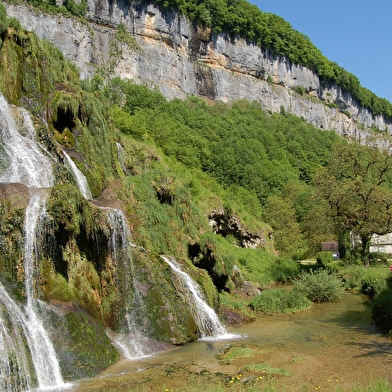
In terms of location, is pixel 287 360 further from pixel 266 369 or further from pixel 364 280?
pixel 364 280

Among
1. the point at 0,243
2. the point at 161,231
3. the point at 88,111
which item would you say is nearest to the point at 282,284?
the point at 161,231

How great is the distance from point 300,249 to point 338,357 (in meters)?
39.9

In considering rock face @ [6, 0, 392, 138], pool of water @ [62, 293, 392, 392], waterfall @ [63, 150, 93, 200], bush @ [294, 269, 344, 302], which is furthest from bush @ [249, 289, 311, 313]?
rock face @ [6, 0, 392, 138]

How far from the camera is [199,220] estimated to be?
25.4 metres

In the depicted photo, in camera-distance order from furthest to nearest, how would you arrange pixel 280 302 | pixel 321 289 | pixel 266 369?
pixel 321 289 < pixel 280 302 < pixel 266 369

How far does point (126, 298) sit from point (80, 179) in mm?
6917

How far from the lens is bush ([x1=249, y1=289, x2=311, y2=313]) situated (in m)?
19.2

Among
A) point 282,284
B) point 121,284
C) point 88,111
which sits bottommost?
point 282,284

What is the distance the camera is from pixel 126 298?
44.4 ft

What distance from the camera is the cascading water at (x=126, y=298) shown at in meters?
12.3

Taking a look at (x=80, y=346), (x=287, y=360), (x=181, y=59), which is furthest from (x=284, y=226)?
(x=80, y=346)

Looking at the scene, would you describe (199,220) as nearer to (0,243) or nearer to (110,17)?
(0,243)

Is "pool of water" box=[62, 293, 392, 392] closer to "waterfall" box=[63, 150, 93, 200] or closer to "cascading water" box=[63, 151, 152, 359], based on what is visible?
"cascading water" box=[63, 151, 152, 359]

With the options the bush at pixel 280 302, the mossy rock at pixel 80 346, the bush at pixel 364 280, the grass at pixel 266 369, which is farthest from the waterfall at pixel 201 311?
the bush at pixel 364 280
